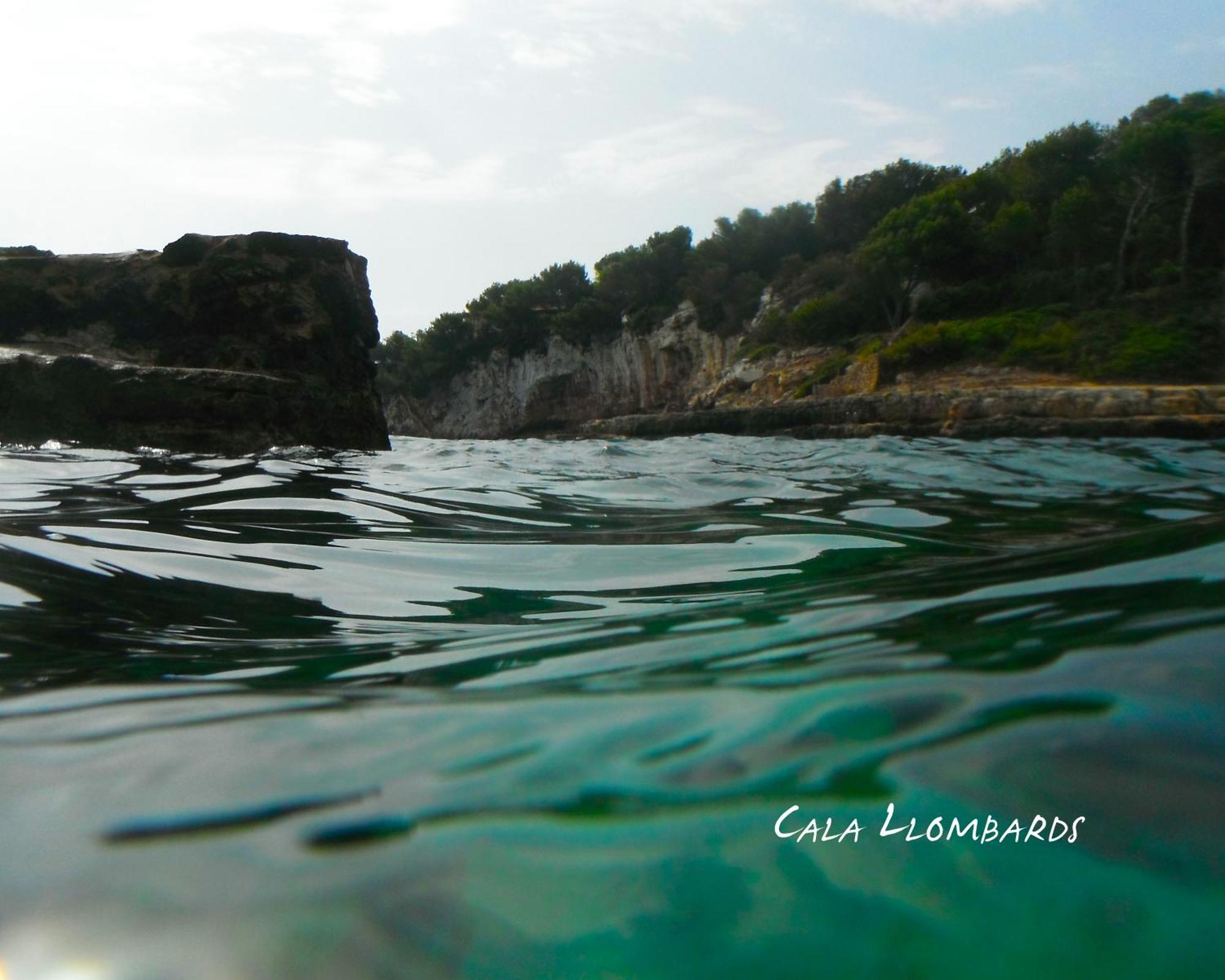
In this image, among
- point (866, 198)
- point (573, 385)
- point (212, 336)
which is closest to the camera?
point (212, 336)

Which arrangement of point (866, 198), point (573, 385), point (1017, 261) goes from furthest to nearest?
point (573, 385) → point (866, 198) → point (1017, 261)

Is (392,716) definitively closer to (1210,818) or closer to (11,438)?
(1210,818)

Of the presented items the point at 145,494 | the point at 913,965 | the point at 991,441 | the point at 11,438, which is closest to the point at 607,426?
the point at 991,441

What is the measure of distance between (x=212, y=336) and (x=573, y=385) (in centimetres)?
4214

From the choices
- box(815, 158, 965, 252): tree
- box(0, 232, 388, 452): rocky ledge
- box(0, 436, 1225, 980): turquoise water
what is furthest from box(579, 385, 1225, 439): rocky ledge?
box(815, 158, 965, 252): tree

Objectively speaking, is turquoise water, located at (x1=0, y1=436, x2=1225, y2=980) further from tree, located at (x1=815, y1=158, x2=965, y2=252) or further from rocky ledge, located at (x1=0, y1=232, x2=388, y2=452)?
tree, located at (x1=815, y1=158, x2=965, y2=252)

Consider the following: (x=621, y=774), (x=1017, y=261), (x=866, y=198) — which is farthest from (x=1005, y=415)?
(x=866, y=198)

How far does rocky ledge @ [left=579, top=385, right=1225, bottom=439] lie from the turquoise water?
8.42 metres

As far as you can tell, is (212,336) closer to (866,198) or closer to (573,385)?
(866,198)

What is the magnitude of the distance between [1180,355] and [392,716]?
2382cm

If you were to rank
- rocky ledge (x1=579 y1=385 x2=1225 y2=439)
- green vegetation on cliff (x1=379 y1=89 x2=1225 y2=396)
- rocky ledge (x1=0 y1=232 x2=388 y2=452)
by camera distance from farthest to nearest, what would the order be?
green vegetation on cliff (x1=379 y1=89 x2=1225 y2=396)
rocky ledge (x1=579 y1=385 x2=1225 y2=439)
rocky ledge (x1=0 y1=232 x2=388 y2=452)

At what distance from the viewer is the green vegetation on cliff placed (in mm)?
22688

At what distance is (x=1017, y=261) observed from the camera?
30.2 metres

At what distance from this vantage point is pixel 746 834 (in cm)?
69
